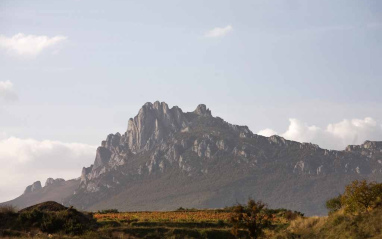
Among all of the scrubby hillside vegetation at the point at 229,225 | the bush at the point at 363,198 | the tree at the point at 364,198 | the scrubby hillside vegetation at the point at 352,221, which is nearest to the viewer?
the scrubby hillside vegetation at the point at 352,221

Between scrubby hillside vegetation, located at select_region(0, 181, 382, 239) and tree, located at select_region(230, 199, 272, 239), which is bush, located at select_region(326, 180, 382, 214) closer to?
scrubby hillside vegetation, located at select_region(0, 181, 382, 239)

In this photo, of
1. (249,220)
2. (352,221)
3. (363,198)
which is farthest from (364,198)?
(249,220)

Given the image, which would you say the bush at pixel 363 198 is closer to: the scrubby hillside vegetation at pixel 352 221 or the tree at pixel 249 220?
the scrubby hillside vegetation at pixel 352 221

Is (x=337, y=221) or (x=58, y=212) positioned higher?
(x=58, y=212)

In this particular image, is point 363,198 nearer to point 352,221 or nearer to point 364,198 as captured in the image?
point 364,198

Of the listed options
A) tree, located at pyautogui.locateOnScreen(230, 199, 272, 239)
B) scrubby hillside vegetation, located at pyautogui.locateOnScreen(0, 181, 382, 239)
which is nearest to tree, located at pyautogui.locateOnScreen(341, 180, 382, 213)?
scrubby hillside vegetation, located at pyautogui.locateOnScreen(0, 181, 382, 239)

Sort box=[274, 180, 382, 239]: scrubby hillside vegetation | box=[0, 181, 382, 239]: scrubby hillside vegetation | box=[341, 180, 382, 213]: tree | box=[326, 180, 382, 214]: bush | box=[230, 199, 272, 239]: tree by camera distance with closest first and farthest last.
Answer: box=[274, 180, 382, 239]: scrubby hillside vegetation, box=[0, 181, 382, 239]: scrubby hillside vegetation, box=[326, 180, 382, 214]: bush, box=[341, 180, 382, 213]: tree, box=[230, 199, 272, 239]: tree

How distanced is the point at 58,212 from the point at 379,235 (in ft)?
96.7

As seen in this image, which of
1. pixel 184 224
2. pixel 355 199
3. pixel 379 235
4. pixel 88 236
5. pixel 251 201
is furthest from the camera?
pixel 184 224

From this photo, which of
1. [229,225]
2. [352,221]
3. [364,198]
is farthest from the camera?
[229,225]

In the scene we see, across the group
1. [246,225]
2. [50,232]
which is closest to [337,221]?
[246,225]

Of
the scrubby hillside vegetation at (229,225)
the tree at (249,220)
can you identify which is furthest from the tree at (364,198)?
the tree at (249,220)

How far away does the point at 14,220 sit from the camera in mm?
52344

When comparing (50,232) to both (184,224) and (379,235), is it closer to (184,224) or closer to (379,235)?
(184,224)
